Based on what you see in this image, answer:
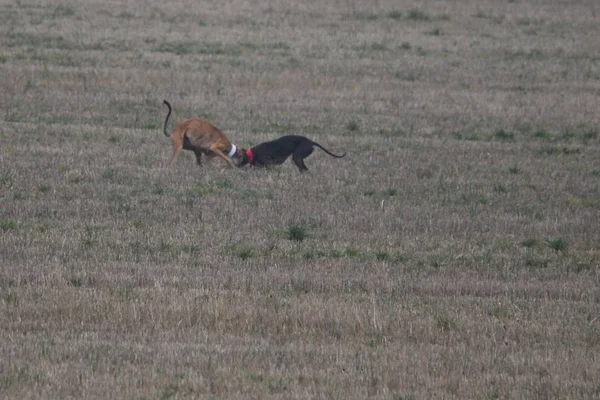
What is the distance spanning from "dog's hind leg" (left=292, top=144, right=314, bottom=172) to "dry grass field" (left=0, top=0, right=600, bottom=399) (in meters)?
0.27

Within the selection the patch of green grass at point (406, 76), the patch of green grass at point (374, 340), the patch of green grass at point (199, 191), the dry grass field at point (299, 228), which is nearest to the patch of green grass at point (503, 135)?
the dry grass field at point (299, 228)

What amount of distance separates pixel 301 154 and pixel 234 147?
2.87 feet

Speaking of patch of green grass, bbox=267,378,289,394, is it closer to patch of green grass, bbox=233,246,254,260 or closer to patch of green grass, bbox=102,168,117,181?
patch of green grass, bbox=233,246,254,260

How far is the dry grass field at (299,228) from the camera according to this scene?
22.9ft

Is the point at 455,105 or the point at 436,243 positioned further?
the point at 455,105

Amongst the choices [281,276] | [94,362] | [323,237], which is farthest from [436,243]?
[94,362]

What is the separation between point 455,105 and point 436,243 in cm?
902

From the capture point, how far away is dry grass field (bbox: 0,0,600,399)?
697 cm

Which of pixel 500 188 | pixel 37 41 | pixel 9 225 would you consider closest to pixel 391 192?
pixel 500 188

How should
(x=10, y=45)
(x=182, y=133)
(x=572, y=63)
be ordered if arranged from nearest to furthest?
(x=182, y=133)
(x=10, y=45)
(x=572, y=63)

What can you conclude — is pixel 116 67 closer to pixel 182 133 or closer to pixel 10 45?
pixel 10 45

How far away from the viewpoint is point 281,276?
9.14m

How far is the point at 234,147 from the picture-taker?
45.8ft

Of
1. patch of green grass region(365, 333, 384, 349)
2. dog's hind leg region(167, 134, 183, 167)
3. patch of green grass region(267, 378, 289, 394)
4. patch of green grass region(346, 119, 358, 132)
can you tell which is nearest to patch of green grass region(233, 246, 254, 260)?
patch of green grass region(365, 333, 384, 349)
